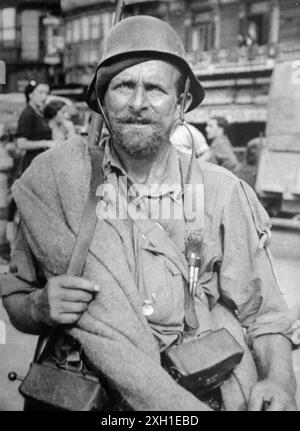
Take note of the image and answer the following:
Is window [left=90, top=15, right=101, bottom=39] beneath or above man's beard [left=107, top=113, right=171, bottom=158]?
above

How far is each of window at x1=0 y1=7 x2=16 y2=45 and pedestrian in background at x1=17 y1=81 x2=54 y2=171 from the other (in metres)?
0.68

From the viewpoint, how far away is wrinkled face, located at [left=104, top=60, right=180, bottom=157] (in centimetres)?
145

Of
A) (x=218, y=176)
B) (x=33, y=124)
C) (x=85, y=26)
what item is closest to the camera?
(x=218, y=176)

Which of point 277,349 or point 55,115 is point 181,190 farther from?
point 55,115

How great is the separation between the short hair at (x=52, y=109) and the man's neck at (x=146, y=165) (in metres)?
1.79

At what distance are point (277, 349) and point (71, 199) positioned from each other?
740 millimetres

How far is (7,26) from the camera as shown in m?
2.18

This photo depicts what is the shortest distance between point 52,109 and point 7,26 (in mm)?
1189

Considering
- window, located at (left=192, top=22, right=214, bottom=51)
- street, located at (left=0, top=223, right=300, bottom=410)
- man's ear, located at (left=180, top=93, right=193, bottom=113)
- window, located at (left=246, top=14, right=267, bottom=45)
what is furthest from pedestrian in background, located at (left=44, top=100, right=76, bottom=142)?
window, located at (left=246, top=14, right=267, bottom=45)

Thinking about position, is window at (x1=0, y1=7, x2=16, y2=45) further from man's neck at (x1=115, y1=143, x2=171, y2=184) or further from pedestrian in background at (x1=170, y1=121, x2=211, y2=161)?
man's neck at (x1=115, y1=143, x2=171, y2=184)

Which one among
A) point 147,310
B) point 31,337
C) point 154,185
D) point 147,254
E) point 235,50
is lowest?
point 31,337

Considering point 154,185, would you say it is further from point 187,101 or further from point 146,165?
point 187,101

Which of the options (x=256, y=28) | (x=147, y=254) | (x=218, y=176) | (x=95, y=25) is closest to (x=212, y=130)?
(x=95, y=25)

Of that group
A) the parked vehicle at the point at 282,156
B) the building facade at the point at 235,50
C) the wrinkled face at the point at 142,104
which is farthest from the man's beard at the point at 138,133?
the building facade at the point at 235,50
